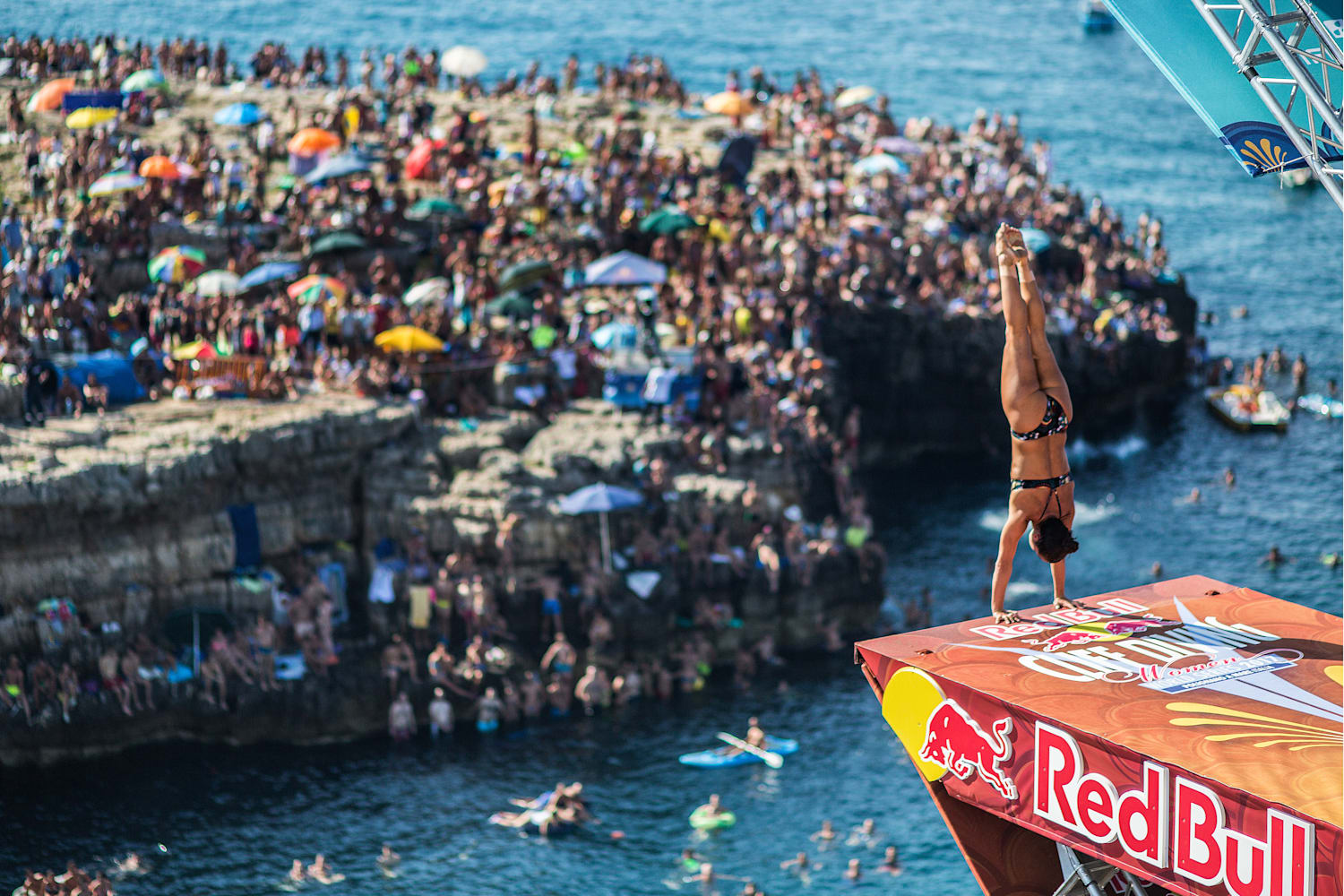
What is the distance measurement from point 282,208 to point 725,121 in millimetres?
19117

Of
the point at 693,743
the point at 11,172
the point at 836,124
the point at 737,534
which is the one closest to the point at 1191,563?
the point at 737,534

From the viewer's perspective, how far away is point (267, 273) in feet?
124

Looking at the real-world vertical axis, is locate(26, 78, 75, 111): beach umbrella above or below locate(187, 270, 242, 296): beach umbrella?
above

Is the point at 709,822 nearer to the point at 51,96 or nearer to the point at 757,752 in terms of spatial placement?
the point at 757,752

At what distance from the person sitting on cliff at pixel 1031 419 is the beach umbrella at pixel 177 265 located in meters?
27.4

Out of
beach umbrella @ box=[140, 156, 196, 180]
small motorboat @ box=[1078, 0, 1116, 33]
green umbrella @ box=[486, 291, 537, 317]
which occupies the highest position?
small motorboat @ box=[1078, 0, 1116, 33]

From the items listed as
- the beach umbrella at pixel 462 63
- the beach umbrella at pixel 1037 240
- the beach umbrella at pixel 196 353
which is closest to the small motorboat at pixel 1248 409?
the beach umbrella at pixel 1037 240

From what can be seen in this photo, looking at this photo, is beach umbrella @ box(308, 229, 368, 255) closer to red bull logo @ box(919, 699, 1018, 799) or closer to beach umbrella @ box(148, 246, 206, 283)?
beach umbrella @ box(148, 246, 206, 283)

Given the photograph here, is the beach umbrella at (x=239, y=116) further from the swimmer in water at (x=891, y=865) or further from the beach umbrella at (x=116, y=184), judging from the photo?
the swimmer in water at (x=891, y=865)

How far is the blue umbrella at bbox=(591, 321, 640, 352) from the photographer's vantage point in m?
37.4

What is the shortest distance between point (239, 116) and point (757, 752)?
2744 centimetres

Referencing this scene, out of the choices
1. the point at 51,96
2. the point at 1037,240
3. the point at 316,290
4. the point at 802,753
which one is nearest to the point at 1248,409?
the point at 1037,240

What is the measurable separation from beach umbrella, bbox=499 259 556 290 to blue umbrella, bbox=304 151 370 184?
6.44 metres

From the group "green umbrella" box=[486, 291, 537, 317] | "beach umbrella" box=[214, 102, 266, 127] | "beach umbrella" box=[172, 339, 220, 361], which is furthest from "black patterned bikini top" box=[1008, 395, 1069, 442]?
"beach umbrella" box=[214, 102, 266, 127]
